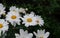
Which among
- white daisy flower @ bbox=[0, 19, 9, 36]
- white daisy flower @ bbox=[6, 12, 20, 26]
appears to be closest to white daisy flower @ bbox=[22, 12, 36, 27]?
white daisy flower @ bbox=[6, 12, 20, 26]

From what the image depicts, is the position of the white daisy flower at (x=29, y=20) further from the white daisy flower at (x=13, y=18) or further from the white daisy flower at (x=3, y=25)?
the white daisy flower at (x=3, y=25)

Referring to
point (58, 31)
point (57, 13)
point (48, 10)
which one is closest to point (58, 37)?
point (58, 31)

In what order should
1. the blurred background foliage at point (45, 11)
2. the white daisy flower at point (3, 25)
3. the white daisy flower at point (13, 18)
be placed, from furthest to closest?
1. the blurred background foliage at point (45, 11)
2. the white daisy flower at point (13, 18)
3. the white daisy flower at point (3, 25)

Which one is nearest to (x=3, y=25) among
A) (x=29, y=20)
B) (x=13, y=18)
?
(x=13, y=18)

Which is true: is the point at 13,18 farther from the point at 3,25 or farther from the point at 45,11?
the point at 45,11

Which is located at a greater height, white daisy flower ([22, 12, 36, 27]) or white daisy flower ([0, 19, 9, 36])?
white daisy flower ([0, 19, 9, 36])

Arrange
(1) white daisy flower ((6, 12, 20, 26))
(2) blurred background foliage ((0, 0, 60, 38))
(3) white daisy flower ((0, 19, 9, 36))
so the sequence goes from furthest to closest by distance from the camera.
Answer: (2) blurred background foliage ((0, 0, 60, 38)), (1) white daisy flower ((6, 12, 20, 26)), (3) white daisy flower ((0, 19, 9, 36))

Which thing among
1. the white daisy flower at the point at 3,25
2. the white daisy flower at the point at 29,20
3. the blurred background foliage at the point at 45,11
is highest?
the white daisy flower at the point at 3,25

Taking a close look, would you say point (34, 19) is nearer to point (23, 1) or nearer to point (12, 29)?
point (12, 29)

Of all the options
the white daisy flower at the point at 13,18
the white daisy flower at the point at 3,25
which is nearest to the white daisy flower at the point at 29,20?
the white daisy flower at the point at 13,18

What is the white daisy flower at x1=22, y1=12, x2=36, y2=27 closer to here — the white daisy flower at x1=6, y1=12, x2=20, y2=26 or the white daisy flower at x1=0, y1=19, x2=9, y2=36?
the white daisy flower at x1=6, y1=12, x2=20, y2=26
